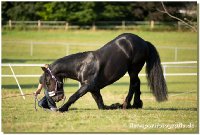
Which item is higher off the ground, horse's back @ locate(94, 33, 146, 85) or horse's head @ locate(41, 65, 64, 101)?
horse's back @ locate(94, 33, 146, 85)

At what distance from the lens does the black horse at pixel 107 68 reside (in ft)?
33.8

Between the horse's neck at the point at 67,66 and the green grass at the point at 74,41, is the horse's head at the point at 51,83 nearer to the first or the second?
the horse's neck at the point at 67,66

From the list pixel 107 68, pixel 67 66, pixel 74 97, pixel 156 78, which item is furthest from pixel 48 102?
pixel 156 78

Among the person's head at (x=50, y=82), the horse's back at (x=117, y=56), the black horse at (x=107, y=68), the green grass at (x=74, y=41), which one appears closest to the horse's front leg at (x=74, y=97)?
the black horse at (x=107, y=68)

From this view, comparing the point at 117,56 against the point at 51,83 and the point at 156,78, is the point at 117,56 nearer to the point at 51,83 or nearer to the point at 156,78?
the point at 156,78

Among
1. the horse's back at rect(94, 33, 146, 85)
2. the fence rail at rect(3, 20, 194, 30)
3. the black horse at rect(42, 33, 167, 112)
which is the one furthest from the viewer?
the fence rail at rect(3, 20, 194, 30)

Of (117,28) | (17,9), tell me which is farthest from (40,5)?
(117,28)

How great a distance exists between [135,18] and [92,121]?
3650 centimetres

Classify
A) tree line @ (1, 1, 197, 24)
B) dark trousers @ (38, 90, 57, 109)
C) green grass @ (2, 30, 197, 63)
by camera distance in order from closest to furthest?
dark trousers @ (38, 90, 57, 109) → green grass @ (2, 30, 197, 63) → tree line @ (1, 1, 197, 24)

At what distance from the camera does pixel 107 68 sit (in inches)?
422

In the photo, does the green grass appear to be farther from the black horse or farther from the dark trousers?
the dark trousers

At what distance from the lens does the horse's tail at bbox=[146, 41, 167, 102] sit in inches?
437

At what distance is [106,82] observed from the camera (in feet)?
35.5

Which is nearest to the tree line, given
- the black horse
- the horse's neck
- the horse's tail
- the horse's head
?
the horse's tail
